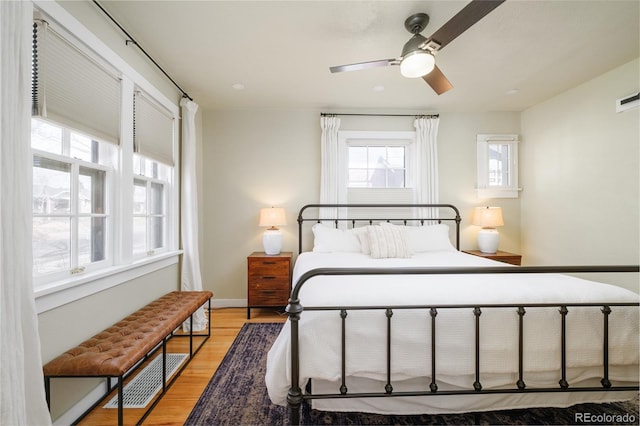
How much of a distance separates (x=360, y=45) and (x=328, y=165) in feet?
5.21

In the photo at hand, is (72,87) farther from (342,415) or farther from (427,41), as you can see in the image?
(342,415)

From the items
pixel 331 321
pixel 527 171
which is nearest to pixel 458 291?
pixel 331 321

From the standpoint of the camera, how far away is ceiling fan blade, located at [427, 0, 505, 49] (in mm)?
1395

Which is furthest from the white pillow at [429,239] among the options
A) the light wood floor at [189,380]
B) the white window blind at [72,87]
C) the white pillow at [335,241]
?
the white window blind at [72,87]

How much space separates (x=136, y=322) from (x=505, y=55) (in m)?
3.65

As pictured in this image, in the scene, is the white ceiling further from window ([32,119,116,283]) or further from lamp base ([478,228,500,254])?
lamp base ([478,228,500,254])

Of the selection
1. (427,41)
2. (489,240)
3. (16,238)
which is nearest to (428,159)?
(489,240)

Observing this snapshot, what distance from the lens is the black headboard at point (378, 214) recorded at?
11.9 ft

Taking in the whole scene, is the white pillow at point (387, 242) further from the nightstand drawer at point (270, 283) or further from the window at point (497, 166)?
the window at point (497, 166)

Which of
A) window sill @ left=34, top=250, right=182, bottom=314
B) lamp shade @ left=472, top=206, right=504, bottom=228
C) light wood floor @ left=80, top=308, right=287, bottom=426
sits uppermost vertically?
lamp shade @ left=472, top=206, right=504, bottom=228

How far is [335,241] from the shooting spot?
123 inches

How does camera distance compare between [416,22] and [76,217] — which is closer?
[76,217]

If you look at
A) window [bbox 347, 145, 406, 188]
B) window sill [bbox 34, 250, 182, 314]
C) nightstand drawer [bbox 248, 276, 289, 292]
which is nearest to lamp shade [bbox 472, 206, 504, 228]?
window [bbox 347, 145, 406, 188]

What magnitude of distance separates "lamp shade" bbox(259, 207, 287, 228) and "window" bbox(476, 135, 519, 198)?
8.96ft
